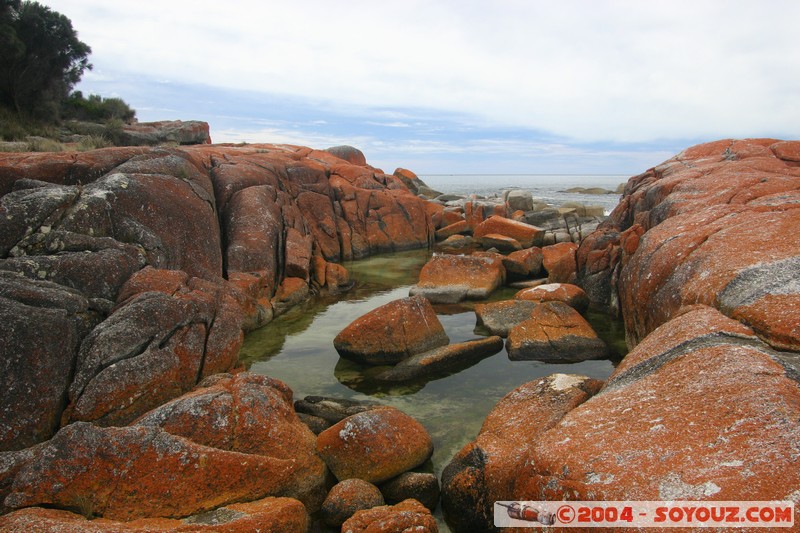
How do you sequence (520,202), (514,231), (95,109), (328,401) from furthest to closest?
(520,202) → (95,109) → (514,231) → (328,401)

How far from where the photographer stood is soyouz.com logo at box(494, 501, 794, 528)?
3.23 meters

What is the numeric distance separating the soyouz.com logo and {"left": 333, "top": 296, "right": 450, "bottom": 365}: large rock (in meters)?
6.52

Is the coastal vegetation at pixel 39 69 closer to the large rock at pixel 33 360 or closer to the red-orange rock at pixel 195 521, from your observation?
the large rock at pixel 33 360

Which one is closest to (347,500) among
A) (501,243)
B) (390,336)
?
(390,336)

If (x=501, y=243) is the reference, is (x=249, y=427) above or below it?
below

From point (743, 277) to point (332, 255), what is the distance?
63.1ft

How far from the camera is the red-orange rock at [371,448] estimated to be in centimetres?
631

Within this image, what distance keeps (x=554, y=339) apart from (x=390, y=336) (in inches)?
143

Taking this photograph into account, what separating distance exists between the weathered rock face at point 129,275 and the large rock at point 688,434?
5.91 m

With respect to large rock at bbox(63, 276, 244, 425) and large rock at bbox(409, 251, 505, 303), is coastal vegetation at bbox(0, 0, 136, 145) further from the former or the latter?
large rock at bbox(63, 276, 244, 425)

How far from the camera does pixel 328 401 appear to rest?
845cm

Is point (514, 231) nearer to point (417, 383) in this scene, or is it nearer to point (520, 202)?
point (520, 202)

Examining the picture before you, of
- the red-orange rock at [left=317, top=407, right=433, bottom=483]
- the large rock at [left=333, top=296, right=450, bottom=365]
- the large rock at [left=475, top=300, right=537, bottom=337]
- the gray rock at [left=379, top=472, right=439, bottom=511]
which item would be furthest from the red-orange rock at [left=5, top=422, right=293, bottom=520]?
the large rock at [left=475, top=300, right=537, bottom=337]

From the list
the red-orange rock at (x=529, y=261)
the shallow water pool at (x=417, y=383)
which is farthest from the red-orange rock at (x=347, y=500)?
the red-orange rock at (x=529, y=261)
